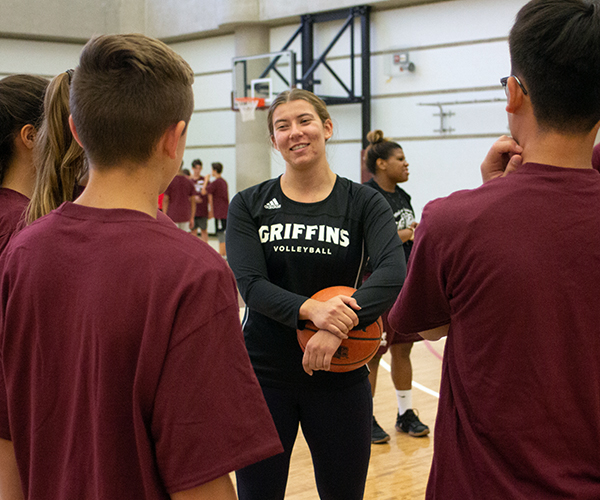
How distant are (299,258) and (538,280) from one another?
1167mm

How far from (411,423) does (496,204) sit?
3.24 metres

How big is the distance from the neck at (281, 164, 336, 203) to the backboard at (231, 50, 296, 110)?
408 inches

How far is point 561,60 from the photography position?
112cm

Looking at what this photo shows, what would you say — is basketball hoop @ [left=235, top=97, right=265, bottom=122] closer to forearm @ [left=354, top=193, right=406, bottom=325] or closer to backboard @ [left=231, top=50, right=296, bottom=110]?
backboard @ [left=231, top=50, right=296, bottom=110]

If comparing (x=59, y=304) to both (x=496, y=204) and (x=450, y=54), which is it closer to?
(x=496, y=204)

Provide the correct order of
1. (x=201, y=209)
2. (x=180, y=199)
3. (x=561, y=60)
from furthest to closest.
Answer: (x=201, y=209)
(x=180, y=199)
(x=561, y=60)

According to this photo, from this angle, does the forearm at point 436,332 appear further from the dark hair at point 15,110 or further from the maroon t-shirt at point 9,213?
the dark hair at point 15,110

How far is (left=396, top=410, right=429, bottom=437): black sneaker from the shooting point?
162 inches

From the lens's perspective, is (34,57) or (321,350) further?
(34,57)

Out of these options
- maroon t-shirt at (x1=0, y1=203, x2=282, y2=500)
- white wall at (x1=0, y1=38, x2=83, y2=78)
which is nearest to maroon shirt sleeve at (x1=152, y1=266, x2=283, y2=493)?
maroon t-shirt at (x1=0, y1=203, x2=282, y2=500)

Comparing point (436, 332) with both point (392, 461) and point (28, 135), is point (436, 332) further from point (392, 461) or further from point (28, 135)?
point (392, 461)

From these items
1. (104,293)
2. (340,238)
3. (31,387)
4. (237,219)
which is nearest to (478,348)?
(104,293)

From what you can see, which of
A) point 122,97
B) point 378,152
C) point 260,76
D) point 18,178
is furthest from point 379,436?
point 260,76

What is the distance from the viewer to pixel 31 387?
1110mm
